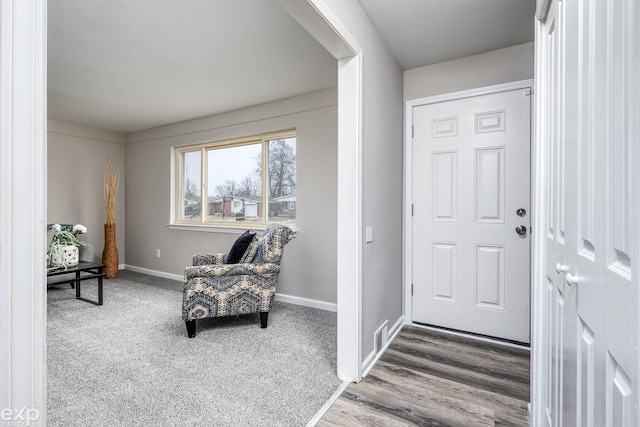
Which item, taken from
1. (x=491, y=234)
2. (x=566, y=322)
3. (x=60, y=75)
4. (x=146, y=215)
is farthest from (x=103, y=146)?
(x=566, y=322)

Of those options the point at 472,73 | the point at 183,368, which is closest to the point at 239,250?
the point at 183,368

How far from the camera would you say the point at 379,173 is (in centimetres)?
225

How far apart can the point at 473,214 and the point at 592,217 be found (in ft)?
6.27

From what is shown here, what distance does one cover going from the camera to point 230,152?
13.8 feet

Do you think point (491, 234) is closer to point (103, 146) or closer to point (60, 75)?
point (60, 75)

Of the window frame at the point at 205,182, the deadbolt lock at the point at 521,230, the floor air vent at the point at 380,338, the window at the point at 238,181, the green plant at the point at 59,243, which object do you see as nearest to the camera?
the floor air vent at the point at 380,338

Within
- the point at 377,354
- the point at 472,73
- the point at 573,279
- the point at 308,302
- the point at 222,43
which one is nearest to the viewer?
the point at 573,279

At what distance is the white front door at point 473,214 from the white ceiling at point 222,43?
52 cm

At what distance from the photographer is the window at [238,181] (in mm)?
3729

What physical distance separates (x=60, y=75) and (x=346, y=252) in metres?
3.18

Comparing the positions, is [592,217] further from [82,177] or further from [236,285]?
[82,177]

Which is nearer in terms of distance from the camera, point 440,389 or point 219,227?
point 440,389

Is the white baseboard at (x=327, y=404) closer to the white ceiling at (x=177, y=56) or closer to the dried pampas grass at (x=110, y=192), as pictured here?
Result: the white ceiling at (x=177, y=56)
